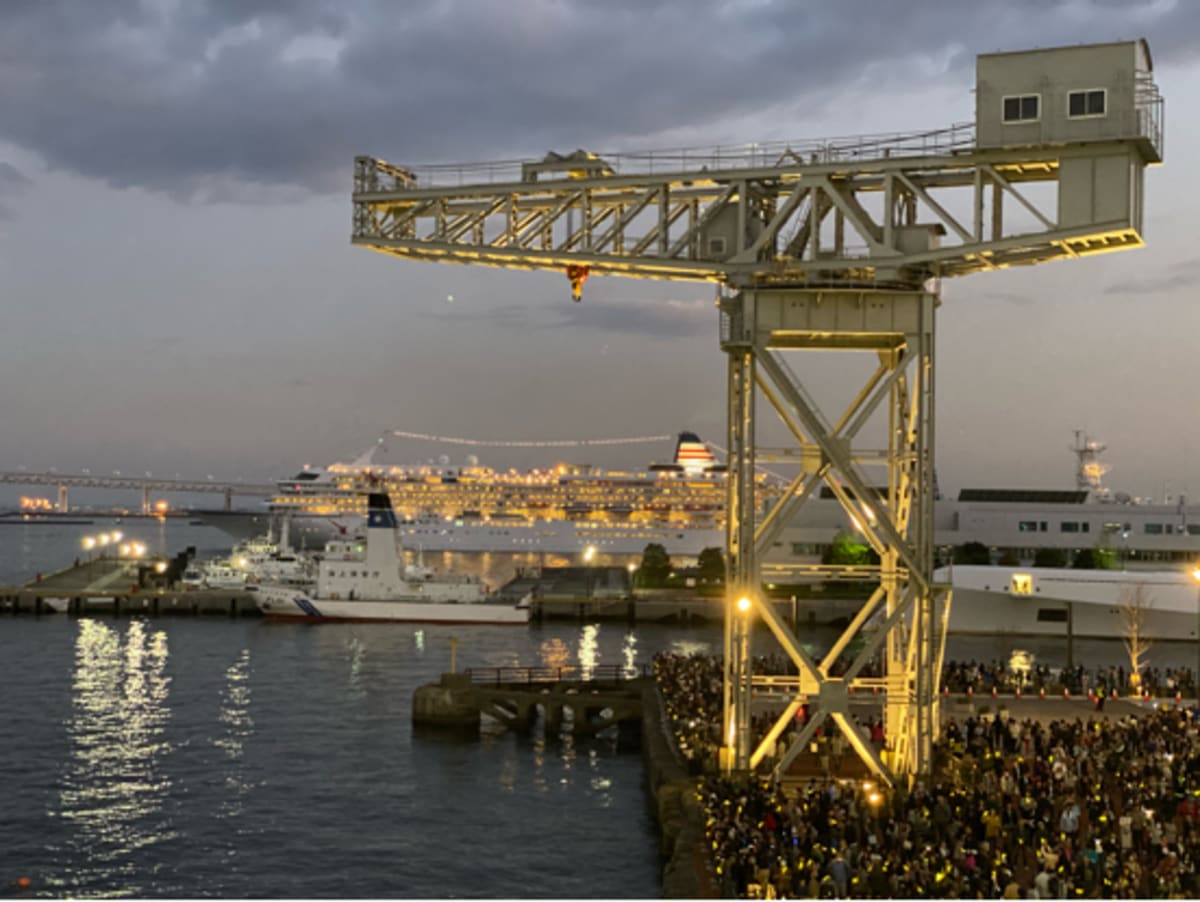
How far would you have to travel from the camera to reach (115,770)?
26406 millimetres

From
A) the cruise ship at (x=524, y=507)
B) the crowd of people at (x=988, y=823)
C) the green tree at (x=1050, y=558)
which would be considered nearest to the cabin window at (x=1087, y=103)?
the crowd of people at (x=988, y=823)

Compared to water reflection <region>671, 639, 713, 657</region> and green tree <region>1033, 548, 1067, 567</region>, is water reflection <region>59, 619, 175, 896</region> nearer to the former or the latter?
water reflection <region>671, 639, 713, 657</region>

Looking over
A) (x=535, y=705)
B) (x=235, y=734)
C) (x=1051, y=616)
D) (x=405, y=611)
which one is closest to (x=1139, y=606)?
(x=1051, y=616)

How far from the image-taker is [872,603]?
18.6 m

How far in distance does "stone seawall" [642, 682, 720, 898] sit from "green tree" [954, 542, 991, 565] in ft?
111

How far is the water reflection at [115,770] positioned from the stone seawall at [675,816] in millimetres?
7302

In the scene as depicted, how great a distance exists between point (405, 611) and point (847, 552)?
63.8 feet

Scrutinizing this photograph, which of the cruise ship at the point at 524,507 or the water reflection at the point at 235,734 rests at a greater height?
the cruise ship at the point at 524,507

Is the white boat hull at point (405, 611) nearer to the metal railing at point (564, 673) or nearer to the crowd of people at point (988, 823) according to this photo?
the metal railing at point (564, 673)

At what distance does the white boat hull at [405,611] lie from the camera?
56.7 meters

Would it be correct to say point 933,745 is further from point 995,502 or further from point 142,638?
point 995,502

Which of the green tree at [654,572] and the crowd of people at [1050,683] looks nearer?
the crowd of people at [1050,683]

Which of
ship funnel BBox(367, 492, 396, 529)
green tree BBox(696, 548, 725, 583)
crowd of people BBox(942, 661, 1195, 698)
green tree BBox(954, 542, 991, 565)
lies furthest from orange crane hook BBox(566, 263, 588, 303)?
green tree BBox(696, 548, 725, 583)

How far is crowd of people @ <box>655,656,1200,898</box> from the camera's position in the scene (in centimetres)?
1389
